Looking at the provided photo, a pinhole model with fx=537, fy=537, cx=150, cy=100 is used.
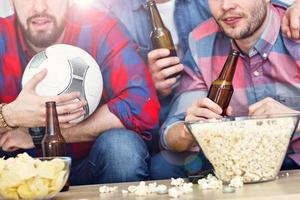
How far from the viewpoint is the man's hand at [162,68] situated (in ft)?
6.45

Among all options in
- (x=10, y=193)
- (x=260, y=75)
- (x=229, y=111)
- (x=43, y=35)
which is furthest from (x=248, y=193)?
(x=43, y=35)

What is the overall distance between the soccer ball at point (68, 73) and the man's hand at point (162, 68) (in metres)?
0.20

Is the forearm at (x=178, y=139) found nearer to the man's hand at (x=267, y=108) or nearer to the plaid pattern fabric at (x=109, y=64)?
the plaid pattern fabric at (x=109, y=64)

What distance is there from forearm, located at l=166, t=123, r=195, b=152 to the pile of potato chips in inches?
27.3

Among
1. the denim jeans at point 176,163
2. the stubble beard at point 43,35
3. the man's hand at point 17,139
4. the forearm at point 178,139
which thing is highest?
the stubble beard at point 43,35

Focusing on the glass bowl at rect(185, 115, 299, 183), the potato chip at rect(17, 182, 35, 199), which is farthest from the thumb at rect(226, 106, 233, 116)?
the potato chip at rect(17, 182, 35, 199)

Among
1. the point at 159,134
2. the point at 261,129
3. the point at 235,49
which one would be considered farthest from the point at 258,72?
the point at 261,129

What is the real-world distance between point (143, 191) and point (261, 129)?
1.15 ft

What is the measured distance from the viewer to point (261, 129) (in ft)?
4.64

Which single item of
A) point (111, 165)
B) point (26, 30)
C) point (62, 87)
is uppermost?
point (26, 30)

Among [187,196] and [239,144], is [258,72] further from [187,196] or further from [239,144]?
[187,196]

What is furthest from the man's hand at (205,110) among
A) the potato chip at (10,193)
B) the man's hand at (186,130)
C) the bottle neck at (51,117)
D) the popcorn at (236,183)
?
the potato chip at (10,193)

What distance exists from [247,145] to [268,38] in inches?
27.3

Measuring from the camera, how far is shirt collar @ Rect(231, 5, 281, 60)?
1977mm
